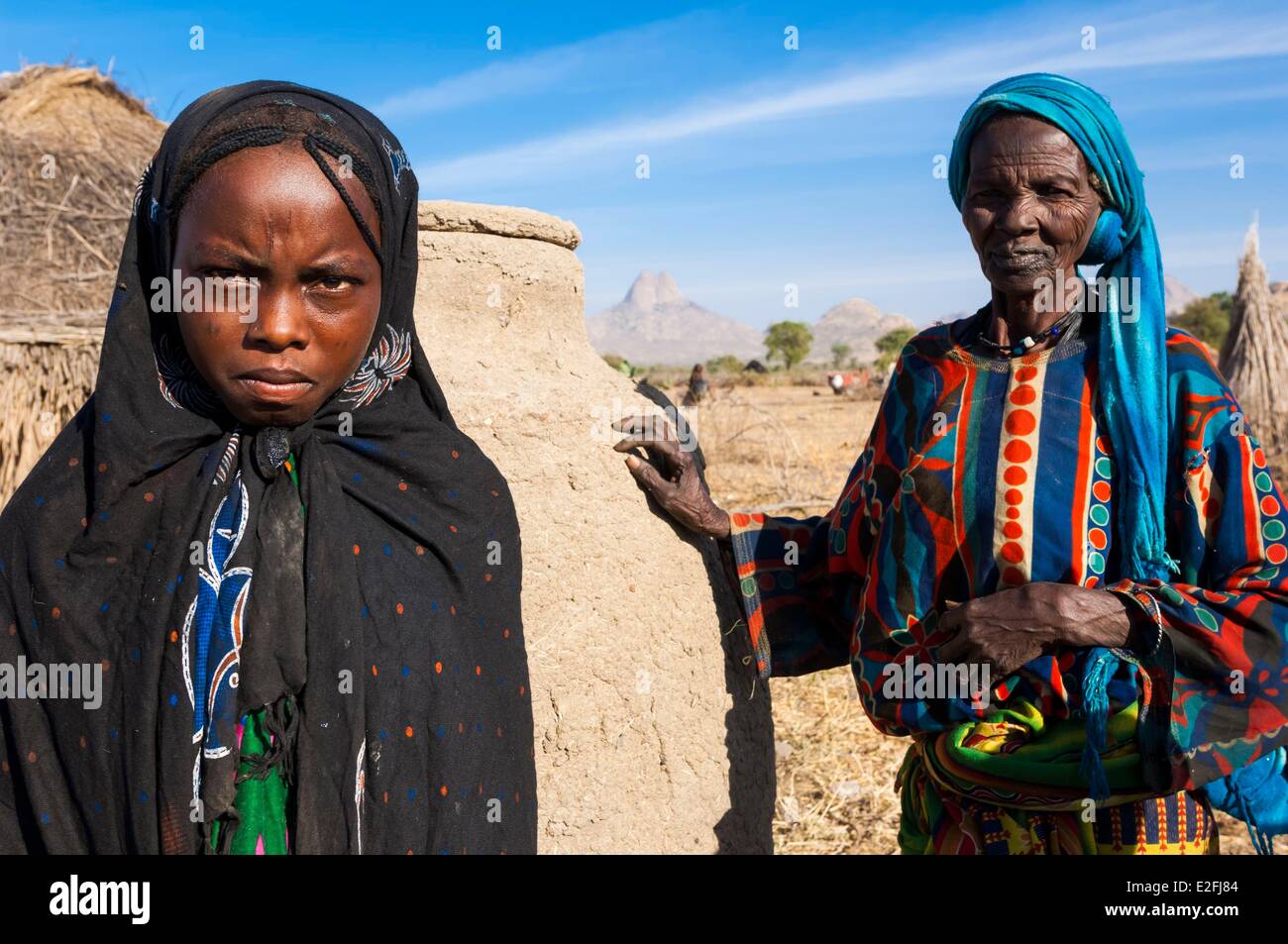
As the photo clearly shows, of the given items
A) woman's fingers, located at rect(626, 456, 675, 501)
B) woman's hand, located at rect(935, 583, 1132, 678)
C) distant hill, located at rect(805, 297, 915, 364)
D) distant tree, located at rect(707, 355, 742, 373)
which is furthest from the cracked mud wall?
distant hill, located at rect(805, 297, 915, 364)

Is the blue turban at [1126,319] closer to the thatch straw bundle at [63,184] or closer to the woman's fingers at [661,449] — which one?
the woman's fingers at [661,449]

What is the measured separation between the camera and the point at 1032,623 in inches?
81.4

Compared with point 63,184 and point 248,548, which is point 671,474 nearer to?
point 248,548

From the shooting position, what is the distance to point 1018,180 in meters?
2.12

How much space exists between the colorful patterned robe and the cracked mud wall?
0.43 m

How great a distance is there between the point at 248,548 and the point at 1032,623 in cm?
139

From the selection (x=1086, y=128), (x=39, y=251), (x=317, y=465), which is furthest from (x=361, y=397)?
(x=39, y=251)

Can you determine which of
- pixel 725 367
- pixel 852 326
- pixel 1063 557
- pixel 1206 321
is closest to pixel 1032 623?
pixel 1063 557

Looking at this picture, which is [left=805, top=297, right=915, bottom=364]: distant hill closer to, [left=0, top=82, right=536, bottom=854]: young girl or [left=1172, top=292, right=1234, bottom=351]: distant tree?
[left=1172, top=292, right=1234, bottom=351]: distant tree

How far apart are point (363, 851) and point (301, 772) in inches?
6.9

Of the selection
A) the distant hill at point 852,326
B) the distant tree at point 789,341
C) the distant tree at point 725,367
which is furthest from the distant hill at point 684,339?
the distant tree at point 725,367

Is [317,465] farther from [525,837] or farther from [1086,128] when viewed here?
[1086,128]

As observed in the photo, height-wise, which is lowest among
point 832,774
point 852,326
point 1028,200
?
point 832,774

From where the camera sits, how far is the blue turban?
208cm
